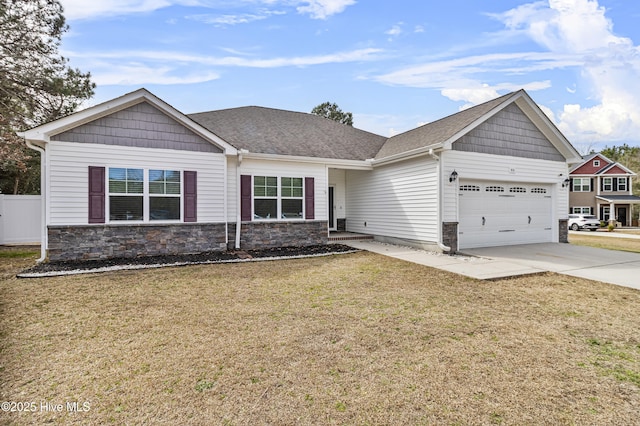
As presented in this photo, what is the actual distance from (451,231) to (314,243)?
4.55m

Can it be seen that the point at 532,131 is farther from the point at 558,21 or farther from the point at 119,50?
the point at 119,50

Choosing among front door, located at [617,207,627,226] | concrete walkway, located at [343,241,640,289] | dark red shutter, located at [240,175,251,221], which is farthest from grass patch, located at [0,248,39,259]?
front door, located at [617,207,627,226]

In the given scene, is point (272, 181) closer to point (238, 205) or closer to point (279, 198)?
point (279, 198)

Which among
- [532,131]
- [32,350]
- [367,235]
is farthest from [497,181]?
[32,350]

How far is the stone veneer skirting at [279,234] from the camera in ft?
34.1

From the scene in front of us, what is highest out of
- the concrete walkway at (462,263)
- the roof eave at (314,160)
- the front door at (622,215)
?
the roof eave at (314,160)

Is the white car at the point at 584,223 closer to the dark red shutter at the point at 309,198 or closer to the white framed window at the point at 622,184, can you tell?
the white framed window at the point at 622,184

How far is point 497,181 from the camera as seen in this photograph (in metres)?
11.0

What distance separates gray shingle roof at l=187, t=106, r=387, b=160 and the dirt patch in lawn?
21.9ft

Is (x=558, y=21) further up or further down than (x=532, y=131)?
further up

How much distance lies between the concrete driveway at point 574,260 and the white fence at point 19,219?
1604 centimetres

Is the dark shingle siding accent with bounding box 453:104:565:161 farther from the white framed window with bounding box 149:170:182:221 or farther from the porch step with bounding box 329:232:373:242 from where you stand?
the white framed window with bounding box 149:170:182:221

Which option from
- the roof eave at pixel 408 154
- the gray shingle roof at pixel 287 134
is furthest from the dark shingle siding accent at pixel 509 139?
the gray shingle roof at pixel 287 134

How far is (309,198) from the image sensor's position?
11.3 metres
